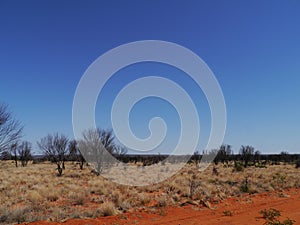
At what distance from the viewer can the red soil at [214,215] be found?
31.9 feet

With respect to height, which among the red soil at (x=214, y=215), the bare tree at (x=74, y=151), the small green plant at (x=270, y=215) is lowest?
the red soil at (x=214, y=215)

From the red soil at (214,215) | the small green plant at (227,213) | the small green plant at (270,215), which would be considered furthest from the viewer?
the small green plant at (227,213)

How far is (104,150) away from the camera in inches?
1282

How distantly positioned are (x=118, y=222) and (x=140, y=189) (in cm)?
768

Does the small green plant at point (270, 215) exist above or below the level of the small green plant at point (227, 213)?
above

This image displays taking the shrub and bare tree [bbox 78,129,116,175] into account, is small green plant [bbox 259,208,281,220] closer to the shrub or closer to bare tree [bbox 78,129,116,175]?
the shrub

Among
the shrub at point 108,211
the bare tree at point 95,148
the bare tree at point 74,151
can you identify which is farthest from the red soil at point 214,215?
the bare tree at point 74,151

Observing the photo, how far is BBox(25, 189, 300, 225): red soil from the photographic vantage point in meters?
9.71

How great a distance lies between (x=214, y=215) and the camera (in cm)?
1072

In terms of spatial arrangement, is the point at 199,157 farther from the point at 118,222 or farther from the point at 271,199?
the point at 118,222

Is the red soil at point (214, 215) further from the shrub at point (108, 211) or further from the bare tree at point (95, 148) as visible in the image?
the bare tree at point (95, 148)

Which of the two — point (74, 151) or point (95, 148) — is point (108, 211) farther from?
point (74, 151)

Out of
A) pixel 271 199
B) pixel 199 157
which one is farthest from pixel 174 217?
A: pixel 199 157

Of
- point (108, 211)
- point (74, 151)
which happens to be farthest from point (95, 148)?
point (108, 211)
